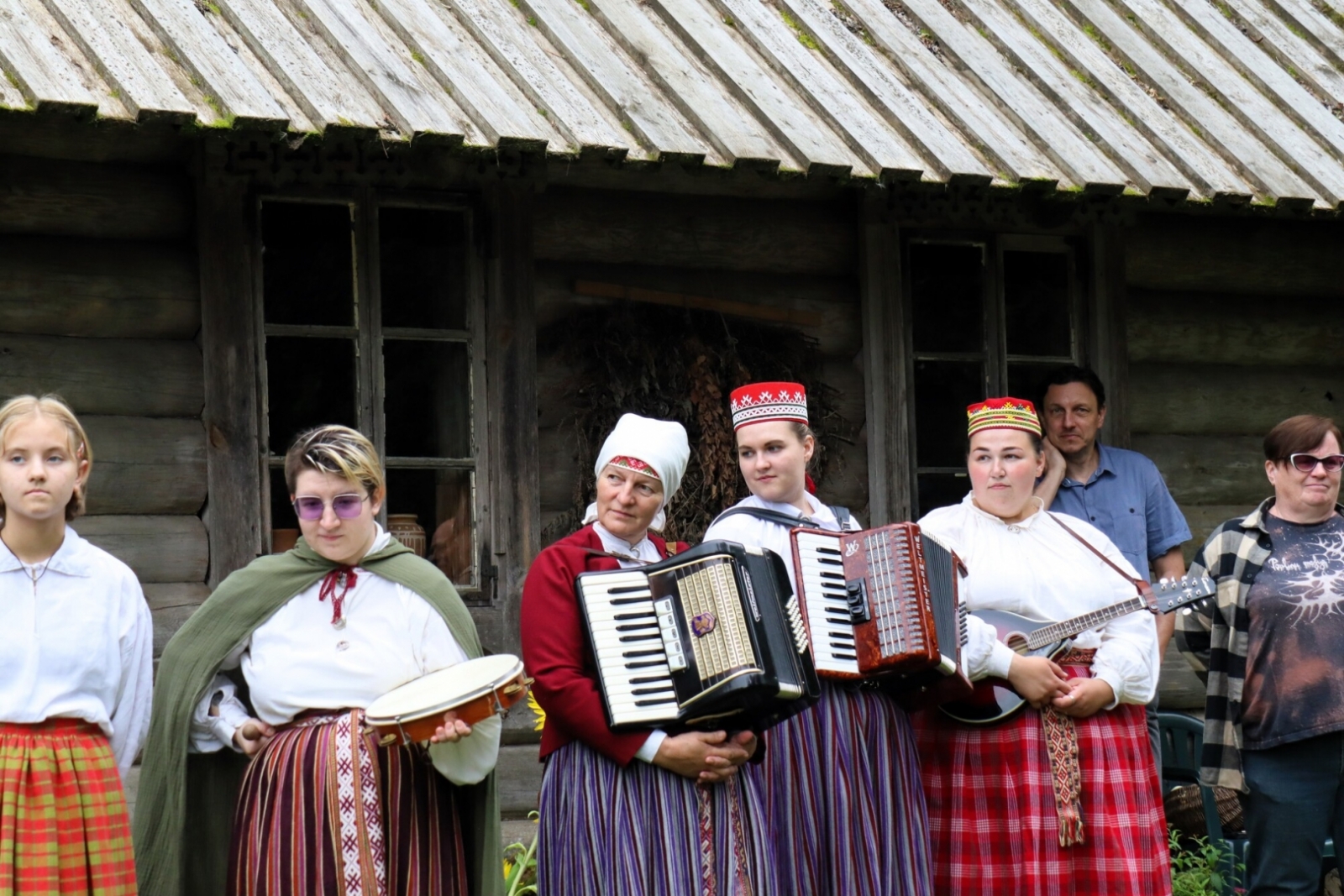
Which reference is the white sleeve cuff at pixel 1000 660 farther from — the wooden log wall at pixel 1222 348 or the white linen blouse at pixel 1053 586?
the wooden log wall at pixel 1222 348

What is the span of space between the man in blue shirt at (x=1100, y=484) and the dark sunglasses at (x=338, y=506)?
255cm

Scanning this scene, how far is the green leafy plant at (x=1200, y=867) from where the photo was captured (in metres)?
5.83

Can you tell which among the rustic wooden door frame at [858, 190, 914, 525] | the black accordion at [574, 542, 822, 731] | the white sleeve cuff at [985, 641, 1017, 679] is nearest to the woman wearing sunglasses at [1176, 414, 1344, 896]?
the white sleeve cuff at [985, 641, 1017, 679]

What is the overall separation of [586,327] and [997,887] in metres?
2.33

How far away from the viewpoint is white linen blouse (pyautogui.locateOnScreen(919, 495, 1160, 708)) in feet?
15.5

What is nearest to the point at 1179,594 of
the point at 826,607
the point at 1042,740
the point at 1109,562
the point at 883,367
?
the point at 1109,562

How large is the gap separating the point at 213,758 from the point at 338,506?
2.37 feet

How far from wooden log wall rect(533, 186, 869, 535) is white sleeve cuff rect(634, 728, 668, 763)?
194 cm

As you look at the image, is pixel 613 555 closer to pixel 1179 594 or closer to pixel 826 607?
pixel 826 607

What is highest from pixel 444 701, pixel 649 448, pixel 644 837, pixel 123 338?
pixel 123 338

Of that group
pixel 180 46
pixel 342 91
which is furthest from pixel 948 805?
pixel 180 46

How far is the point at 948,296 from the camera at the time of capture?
659cm

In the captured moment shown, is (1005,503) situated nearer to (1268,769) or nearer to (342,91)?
(1268,769)

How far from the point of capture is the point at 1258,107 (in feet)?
21.3
